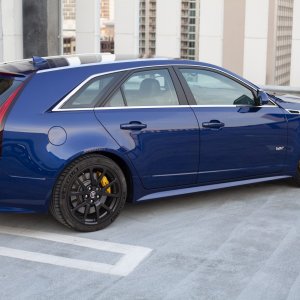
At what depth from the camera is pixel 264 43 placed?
39.6 feet

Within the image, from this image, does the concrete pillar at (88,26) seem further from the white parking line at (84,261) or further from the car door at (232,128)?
the white parking line at (84,261)

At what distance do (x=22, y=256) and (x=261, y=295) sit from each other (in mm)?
1764

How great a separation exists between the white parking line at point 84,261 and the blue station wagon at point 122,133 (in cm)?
19

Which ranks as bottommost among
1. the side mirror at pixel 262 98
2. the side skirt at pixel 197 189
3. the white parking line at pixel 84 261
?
the white parking line at pixel 84 261

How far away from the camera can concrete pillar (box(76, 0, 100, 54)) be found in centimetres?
1353

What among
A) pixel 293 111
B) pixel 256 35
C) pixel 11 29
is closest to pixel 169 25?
pixel 256 35

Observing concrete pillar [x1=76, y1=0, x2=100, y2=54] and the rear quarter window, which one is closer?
the rear quarter window

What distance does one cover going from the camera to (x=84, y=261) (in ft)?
15.8

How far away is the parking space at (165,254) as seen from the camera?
432 centimetres

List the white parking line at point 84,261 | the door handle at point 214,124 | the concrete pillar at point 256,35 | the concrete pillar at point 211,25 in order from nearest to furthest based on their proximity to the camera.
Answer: the white parking line at point 84,261, the door handle at point 214,124, the concrete pillar at point 256,35, the concrete pillar at point 211,25

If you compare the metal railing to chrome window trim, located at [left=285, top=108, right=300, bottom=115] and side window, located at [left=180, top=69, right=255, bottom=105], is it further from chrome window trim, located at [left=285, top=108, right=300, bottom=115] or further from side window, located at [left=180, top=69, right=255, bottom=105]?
side window, located at [left=180, top=69, right=255, bottom=105]

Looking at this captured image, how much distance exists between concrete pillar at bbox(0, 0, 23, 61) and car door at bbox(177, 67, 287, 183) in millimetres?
8808

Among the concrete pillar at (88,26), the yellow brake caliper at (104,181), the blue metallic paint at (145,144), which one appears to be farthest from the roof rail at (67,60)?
the concrete pillar at (88,26)

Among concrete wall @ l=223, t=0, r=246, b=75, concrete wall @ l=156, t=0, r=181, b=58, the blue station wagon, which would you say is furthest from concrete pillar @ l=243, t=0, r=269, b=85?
the blue station wagon
